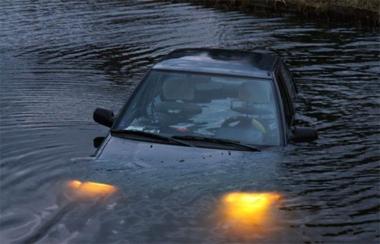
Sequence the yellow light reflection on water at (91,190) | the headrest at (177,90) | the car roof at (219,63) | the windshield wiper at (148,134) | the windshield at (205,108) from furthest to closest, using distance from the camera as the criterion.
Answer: the car roof at (219,63), the headrest at (177,90), the windshield at (205,108), the windshield wiper at (148,134), the yellow light reflection on water at (91,190)

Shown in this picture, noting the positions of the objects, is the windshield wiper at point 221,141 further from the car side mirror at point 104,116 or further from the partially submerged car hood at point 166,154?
the car side mirror at point 104,116

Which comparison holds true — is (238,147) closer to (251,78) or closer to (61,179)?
(251,78)

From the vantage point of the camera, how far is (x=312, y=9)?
22641 millimetres

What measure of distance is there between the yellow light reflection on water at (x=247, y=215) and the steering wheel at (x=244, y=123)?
920 mm

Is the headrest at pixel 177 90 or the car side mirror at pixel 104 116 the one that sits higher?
the headrest at pixel 177 90

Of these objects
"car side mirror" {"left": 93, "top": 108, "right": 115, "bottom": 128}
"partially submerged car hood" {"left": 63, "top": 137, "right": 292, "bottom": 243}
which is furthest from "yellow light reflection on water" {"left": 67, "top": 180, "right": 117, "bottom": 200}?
"car side mirror" {"left": 93, "top": 108, "right": 115, "bottom": 128}

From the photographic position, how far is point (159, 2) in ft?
84.2

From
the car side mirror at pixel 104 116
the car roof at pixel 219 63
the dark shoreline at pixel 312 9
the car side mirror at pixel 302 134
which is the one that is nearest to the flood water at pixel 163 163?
the car side mirror at pixel 302 134

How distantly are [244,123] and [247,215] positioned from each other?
1.48m

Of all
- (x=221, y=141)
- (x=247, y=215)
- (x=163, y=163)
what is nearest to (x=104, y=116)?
(x=163, y=163)

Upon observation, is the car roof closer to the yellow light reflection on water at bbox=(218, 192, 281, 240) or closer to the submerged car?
the submerged car

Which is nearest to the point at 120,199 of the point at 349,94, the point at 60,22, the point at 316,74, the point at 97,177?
the point at 97,177

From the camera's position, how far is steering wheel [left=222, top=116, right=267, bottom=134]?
22.2 ft

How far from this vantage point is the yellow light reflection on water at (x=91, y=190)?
5785mm
